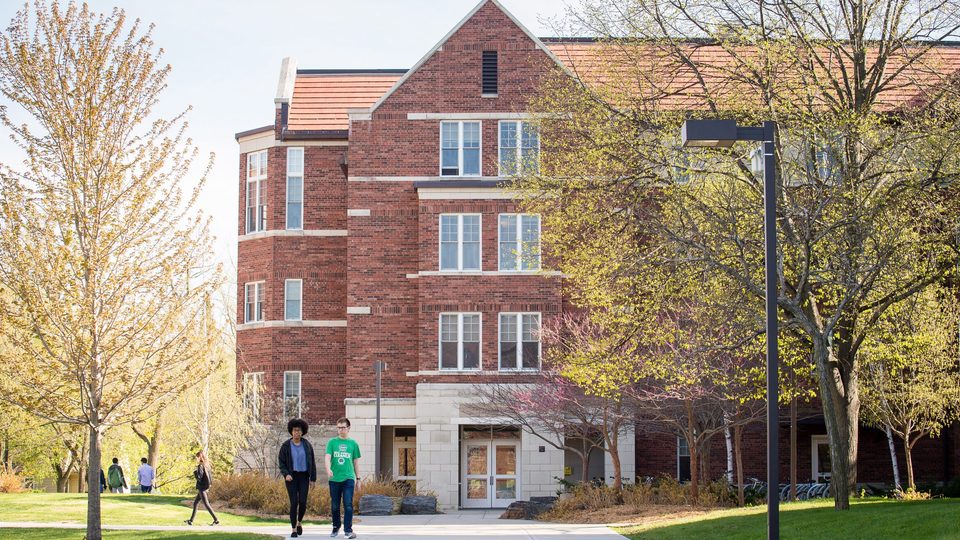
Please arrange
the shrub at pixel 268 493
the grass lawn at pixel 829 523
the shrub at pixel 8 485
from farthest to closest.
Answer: the shrub at pixel 8 485 → the shrub at pixel 268 493 → the grass lawn at pixel 829 523

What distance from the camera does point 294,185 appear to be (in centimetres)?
3894

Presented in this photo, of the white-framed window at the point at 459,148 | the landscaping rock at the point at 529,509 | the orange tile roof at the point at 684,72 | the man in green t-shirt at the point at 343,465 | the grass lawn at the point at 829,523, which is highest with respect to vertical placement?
the white-framed window at the point at 459,148

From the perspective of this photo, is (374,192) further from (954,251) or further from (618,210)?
(954,251)

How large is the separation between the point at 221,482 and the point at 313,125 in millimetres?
13215

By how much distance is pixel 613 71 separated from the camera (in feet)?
72.1

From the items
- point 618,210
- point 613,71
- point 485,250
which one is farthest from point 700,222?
point 485,250

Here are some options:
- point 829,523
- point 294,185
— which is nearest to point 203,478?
point 829,523

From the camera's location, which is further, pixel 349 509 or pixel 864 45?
pixel 864 45

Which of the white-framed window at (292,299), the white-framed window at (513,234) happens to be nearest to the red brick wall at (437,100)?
the white-framed window at (513,234)

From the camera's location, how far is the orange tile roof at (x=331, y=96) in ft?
128

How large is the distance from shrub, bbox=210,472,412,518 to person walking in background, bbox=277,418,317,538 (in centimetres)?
874

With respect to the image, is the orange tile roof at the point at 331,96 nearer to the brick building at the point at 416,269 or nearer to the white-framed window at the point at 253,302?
the brick building at the point at 416,269

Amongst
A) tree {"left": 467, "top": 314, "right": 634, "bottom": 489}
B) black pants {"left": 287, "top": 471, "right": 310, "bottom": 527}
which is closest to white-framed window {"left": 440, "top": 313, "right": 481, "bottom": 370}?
tree {"left": 467, "top": 314, "right": 634, "bottom": 489}

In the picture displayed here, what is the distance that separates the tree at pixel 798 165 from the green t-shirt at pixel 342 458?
6.54 m
